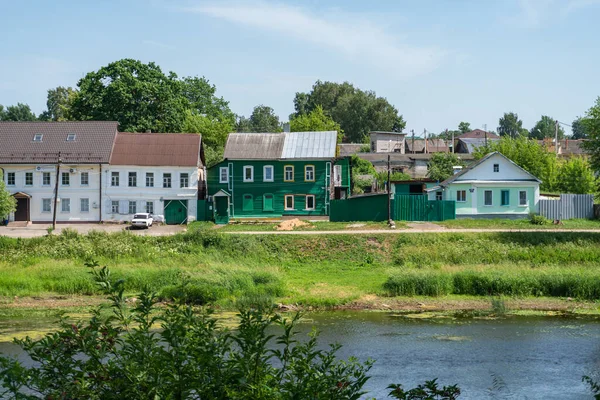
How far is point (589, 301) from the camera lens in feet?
106

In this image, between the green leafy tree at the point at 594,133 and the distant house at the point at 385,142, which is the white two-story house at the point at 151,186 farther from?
the distant house at the point at 385,142

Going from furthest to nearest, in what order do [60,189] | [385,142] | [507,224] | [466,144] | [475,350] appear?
[466,144] < [385,142] < [60,189] < [507,224] < [475,350]

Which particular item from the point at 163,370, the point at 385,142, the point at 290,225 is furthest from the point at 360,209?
the point at 385,142

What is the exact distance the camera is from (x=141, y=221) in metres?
53.4

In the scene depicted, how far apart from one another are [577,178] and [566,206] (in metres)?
13.9

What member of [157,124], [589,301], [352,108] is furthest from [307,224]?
[352,108]

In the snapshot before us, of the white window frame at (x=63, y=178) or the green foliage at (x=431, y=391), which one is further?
the white window frame at (x=63, y=178)

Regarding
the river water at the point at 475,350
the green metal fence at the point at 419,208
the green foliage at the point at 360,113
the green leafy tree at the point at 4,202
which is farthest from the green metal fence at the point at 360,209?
the green foliage at the point at 360,113

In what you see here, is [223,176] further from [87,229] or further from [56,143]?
[56,143]

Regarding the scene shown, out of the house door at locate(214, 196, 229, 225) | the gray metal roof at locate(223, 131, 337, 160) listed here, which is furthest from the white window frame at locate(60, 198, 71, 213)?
the gray metal roof at locate(223, 131, 337, 160)

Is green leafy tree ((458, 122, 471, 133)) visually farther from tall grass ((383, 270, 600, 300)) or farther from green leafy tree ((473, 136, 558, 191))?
tall grass ((383, 270, 600, 300))

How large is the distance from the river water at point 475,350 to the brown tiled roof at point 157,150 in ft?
100

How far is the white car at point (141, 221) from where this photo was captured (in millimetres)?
53344

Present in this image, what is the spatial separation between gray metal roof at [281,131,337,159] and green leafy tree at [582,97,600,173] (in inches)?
799
